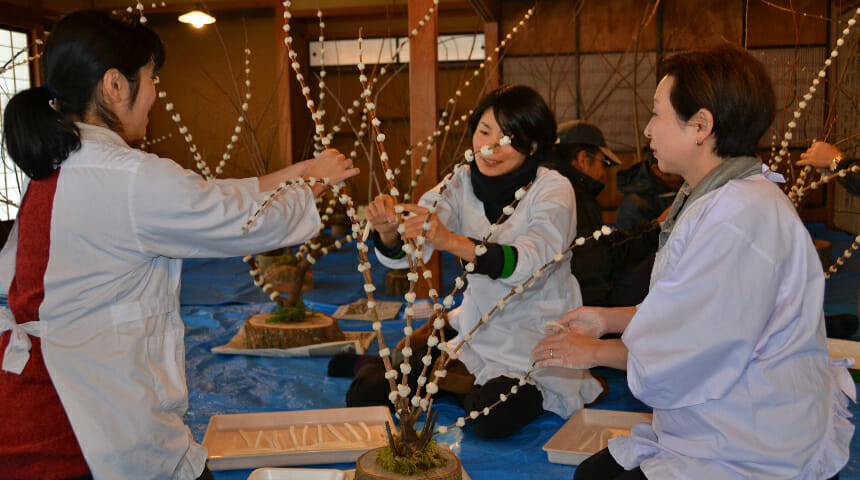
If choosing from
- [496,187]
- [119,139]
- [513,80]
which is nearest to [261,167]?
[496,187]

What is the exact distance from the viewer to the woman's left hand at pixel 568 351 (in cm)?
165

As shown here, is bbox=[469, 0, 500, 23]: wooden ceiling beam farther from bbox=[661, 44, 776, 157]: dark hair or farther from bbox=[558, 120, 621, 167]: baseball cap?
bbox=[661, 44, 776, 157]: dark hair

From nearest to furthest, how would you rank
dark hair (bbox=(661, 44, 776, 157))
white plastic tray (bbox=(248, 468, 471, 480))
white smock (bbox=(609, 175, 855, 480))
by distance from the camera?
1. white smock (bbox=(609, 175, 855, 480))
2. dark hair (bbox=(661, 44, 776, 157))
3. white plastic tray (bbox=(248, 468, 471, 480))

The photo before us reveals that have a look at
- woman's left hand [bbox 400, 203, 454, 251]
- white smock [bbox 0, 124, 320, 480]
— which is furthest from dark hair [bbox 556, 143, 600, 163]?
white smock [bbox 0, 124, 320, 480]

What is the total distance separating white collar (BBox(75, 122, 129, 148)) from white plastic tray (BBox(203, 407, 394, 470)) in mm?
1101

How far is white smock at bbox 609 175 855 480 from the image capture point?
1.44 m

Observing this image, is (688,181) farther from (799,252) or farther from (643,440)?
(643,440)

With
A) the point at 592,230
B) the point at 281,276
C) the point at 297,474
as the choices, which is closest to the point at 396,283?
the point at 281,276

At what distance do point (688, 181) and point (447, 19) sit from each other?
880 cm

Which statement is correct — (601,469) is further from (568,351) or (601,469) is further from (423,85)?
(423,85)

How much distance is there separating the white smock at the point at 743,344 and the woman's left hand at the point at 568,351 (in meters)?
0.14

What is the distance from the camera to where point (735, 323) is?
4.70ft

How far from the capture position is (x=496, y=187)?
283 centimetres

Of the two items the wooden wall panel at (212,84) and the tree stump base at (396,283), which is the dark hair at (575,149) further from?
the wooden wall panel at (212,84)
